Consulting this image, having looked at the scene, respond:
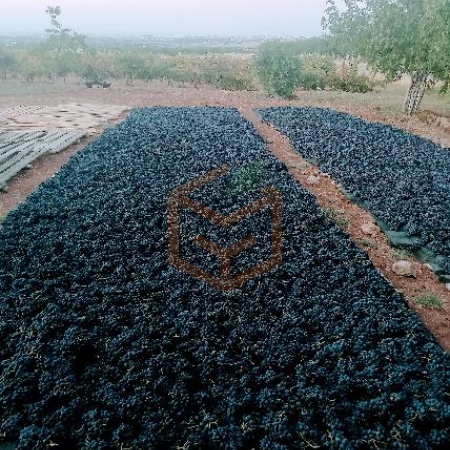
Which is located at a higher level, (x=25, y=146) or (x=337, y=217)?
(x=337, y=217)

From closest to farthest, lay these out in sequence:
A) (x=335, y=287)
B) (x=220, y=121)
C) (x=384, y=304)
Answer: (x=384, y=304), (x=335, y=287), (x=220, y=121)

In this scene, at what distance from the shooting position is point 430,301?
733cm

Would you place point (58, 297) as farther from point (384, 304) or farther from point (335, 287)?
point (384, 304)

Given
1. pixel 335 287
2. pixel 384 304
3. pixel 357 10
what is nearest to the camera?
pixel 384 304

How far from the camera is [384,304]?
676cm

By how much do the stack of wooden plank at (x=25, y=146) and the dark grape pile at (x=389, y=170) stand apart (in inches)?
333

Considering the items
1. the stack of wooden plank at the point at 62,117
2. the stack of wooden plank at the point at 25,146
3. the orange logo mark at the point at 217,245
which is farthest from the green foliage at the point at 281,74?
the orange logo mark at the point at 217,245

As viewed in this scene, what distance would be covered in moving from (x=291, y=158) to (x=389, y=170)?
327cm

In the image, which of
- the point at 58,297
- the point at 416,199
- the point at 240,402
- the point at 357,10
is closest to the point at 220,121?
the point at 416,199

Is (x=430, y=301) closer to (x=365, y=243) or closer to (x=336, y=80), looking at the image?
(x=365, y=243)

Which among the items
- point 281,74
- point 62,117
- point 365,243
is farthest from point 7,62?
point 365,243

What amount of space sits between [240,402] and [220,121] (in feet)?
52.7

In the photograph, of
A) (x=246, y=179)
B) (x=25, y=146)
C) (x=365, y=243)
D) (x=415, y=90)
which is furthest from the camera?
(x=415, y=90)

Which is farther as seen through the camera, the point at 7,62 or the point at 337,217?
the point at 7,62
